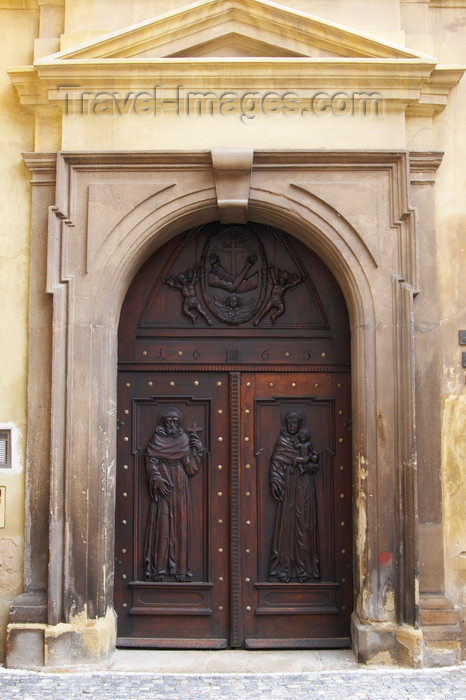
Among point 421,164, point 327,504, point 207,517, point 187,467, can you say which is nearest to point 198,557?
point 207,517

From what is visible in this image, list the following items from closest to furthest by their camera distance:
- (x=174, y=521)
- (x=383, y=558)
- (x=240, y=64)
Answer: (x=383, y=558), (x=240, y=64), (x=174, y=521)

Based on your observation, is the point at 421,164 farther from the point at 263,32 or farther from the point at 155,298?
the point at 155,298

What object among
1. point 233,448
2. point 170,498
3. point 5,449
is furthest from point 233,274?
point 5,449

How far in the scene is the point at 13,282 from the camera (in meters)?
5.21

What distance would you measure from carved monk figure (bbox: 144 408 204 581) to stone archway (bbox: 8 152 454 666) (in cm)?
37

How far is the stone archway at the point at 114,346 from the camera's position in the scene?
490 cm

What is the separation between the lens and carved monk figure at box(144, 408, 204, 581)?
5309mm

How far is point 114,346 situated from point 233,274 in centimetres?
111

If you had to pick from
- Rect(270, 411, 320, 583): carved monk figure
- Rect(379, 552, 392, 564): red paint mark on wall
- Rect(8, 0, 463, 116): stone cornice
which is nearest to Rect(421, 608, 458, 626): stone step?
Rect(379, 552, 392, 564): red paint mark on wall

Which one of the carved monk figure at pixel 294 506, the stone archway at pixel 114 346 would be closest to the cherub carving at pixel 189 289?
the stone archway at pixel 114 346

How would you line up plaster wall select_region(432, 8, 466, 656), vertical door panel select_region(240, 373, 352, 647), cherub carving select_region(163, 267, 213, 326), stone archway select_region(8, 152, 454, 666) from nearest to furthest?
stone archway select_region(8, 152, 454, 666) → plaster wall select_region(432, 8, 466, 656) → vertical door panel select_region(240, 373, 352, 647) → cherub carving select_region(163, 267, 213, 326)

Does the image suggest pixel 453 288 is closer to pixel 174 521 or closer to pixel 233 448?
pixel 233 448

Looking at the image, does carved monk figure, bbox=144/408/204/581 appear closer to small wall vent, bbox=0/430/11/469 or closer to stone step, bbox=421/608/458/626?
small wall vent, bbox=0/430/11/469

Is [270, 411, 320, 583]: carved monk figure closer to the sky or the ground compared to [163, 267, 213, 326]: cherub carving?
closer to the ground
